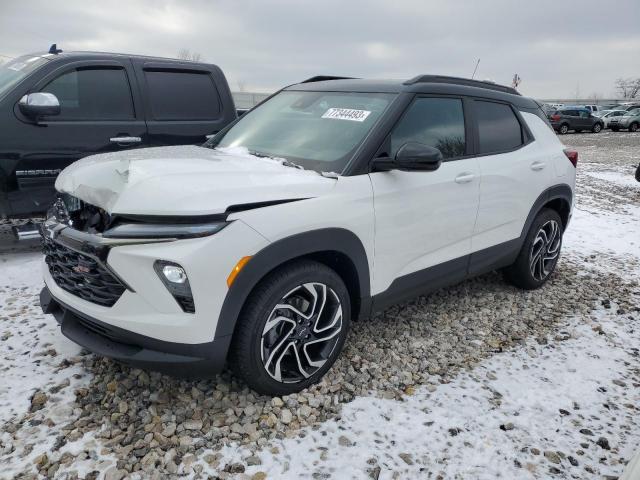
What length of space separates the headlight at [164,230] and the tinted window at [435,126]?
126 cm

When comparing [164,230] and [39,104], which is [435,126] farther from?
[39,104]

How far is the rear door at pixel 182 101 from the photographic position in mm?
4898

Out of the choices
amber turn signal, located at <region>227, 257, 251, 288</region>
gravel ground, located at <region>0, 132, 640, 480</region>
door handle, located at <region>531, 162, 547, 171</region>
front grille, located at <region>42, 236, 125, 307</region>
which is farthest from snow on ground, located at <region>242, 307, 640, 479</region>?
door handle, located at <region>531, 162, 547, 171</region>

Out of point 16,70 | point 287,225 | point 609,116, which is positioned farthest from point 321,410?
point 609,116

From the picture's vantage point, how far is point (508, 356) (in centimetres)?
321

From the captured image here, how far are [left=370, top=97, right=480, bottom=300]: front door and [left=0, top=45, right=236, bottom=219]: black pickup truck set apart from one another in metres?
2.92

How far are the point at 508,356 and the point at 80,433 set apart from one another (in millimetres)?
2581

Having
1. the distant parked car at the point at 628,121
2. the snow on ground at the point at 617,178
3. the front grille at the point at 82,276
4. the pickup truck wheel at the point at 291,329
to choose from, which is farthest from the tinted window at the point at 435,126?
the distant parked car at the point at 628,121

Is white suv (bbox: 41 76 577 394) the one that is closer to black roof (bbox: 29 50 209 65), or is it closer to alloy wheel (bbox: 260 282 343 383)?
alloy wheel (bbox: 260 282 343 383)

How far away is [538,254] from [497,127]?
4.09 ft

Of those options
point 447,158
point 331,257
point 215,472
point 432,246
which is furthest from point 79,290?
point 447,158

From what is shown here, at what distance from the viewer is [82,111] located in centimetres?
458

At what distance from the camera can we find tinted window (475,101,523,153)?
139 inches

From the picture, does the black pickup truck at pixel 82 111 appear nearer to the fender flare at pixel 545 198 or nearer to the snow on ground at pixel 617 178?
the fender flare at pixel 545 198
